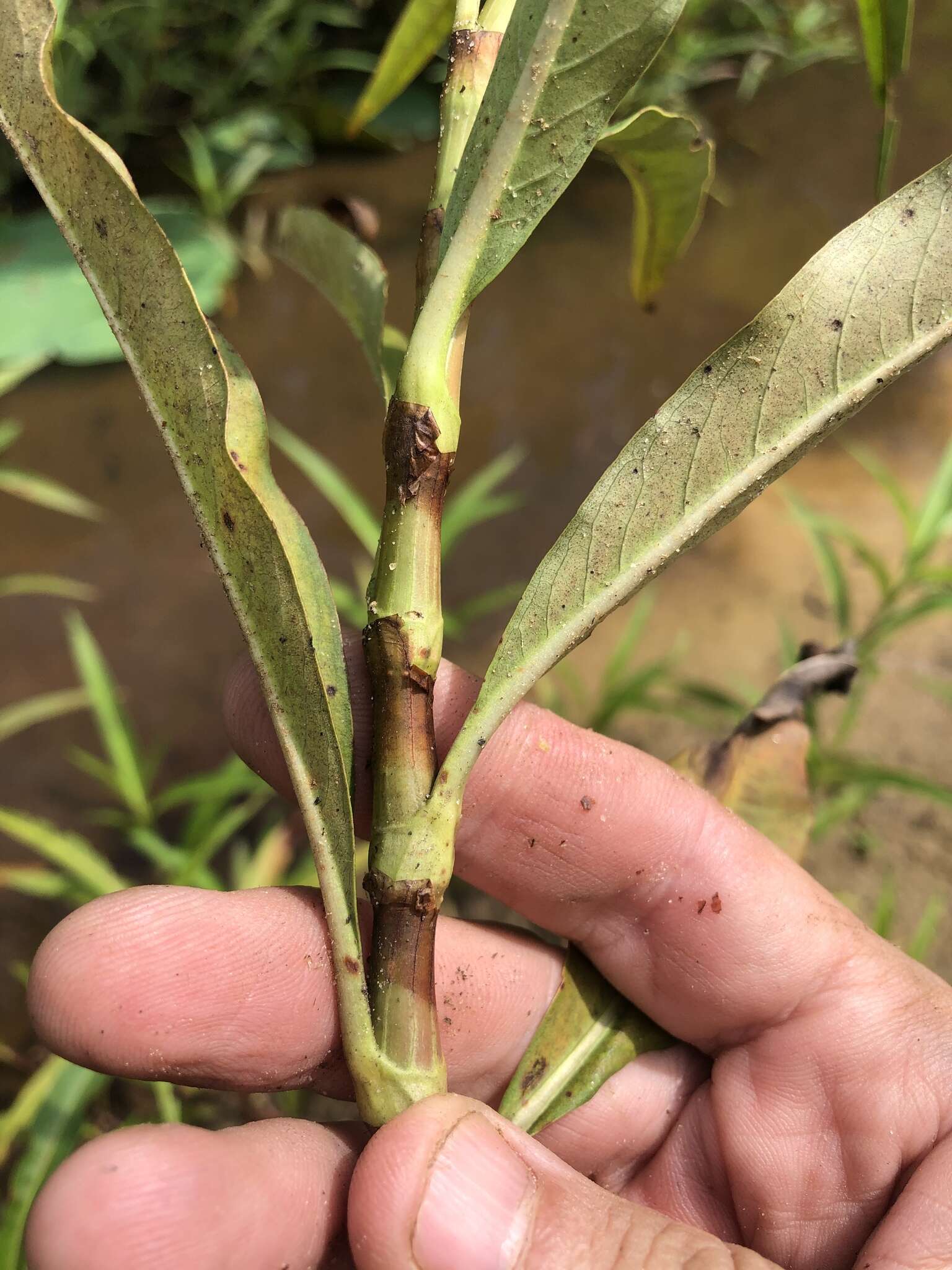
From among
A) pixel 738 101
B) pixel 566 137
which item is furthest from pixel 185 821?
pixel 738 101

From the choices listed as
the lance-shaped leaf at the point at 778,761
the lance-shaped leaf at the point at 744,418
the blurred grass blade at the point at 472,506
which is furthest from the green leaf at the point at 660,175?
the blurred grass blade at the point at 472,506

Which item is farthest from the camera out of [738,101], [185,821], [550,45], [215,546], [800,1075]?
[738,101]

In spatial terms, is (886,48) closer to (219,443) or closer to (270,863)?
(219,443)

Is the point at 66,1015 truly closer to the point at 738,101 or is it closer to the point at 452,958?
the point at 452,958

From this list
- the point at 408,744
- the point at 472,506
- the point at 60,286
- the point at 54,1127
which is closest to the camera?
the point at 408,744

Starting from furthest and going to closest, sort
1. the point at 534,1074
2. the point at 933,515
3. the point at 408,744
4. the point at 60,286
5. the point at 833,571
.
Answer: the point at 60,286, the point at 833,571, the point at 933,515, the point at 534,1074, the point at 408,744

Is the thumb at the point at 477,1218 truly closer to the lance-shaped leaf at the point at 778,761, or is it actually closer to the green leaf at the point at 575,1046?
the green leaf at the point at 575,1046

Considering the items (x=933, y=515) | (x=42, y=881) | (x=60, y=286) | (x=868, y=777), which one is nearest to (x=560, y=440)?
(x=933, y=515)
